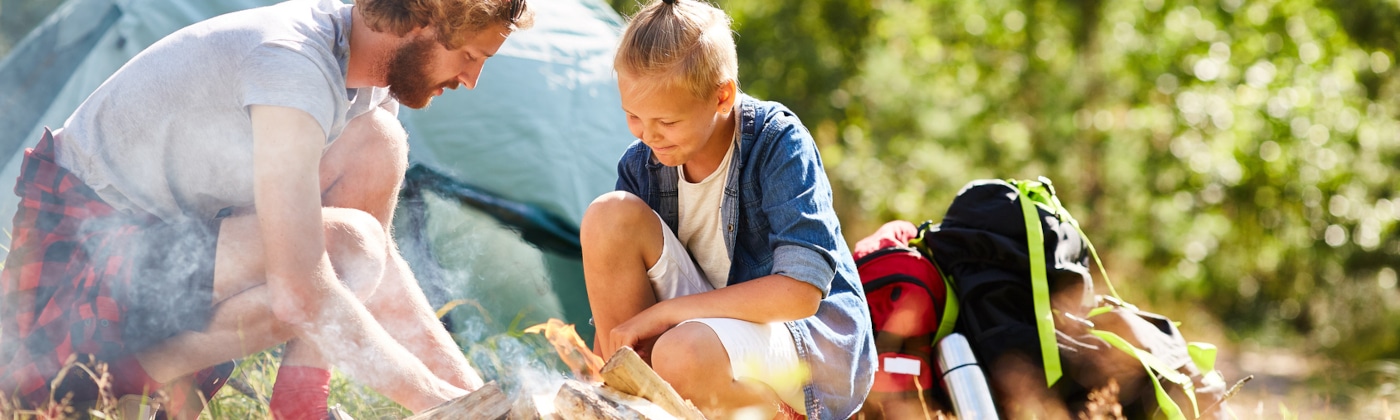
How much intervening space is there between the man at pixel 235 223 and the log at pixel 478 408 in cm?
26

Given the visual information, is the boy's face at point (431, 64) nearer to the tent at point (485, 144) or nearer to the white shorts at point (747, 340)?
the white shorts at point (747, 340)

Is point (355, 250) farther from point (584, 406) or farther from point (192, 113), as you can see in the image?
point (584, 406)

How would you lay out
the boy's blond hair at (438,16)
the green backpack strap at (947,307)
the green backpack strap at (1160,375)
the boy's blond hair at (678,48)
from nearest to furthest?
1. the boy's blond hair at (678,48)
2. the boy's blond hair at (438,16)
3. the green backpack strap at (1160,375)
4. the green backpack strap at (947,307)

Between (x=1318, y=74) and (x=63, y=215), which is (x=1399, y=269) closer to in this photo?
(x=1318, y=74)

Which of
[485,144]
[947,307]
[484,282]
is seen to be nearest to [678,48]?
[947,307]

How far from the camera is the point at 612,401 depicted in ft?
5.01

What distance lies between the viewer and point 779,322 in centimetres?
191

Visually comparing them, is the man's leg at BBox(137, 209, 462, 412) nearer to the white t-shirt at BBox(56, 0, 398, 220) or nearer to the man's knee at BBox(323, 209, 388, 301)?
the man's knee at BBox(323, 209, 388, 301)

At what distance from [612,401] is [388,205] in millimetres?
956

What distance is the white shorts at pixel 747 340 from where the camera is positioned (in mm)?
1810

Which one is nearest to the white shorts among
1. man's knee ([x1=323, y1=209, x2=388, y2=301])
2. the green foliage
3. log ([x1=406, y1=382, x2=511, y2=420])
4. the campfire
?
the campfire

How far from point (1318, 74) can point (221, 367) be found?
22.7ft

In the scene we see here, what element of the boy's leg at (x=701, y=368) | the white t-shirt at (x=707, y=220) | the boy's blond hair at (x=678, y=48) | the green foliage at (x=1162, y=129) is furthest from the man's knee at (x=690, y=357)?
the green foliage at (x=1162, y=129)

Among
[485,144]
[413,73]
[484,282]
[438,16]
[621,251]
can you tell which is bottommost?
[484,282]
